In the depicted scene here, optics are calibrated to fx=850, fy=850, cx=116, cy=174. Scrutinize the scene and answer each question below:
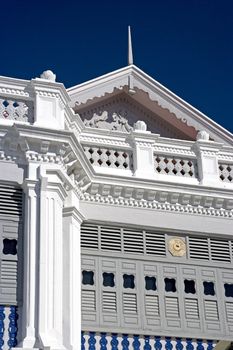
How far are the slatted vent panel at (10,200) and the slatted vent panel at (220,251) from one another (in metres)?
3.42

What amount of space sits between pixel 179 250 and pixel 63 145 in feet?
8.73

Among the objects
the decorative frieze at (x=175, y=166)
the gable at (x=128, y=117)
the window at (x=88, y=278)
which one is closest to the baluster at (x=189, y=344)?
the window at (x=88, y=278)

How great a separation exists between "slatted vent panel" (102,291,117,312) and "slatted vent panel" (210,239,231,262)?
1.90 meters

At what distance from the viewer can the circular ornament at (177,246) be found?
43.8ft

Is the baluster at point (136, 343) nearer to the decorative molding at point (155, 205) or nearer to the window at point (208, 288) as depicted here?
the window at point (208, 288)

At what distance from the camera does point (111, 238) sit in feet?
42.9

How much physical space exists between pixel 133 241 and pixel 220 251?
1504 millimetres

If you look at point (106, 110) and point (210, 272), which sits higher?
point (106, 110)

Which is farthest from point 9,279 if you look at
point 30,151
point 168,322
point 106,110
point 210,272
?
point 106,110

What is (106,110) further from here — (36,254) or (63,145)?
(36,254)

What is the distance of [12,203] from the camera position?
39.2 ft

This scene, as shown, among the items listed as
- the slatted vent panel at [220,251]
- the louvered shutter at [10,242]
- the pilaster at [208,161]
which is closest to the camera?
the louvered shutter at [10,242]

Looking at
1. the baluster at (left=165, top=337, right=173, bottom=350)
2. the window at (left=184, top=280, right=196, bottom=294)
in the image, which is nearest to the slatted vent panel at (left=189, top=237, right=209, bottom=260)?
the window at (left=184, top=280, right=196, bottom=294)

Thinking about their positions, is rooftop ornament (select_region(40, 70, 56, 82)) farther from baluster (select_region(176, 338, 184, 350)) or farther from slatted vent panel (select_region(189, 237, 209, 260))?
baluster (select_region(176, 338, 184, 350))
